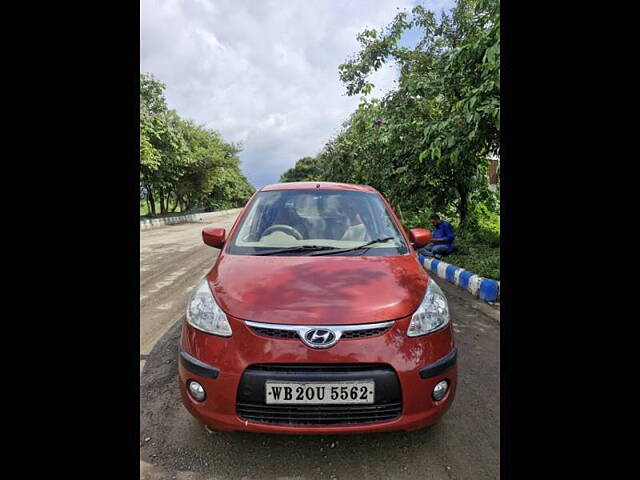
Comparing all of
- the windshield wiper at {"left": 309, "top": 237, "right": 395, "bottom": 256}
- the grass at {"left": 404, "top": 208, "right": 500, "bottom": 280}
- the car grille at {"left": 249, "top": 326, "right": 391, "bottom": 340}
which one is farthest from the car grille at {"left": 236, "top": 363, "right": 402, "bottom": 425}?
the grass at {"left": 404, "top": 208, "right": 500, "bottom": 280}

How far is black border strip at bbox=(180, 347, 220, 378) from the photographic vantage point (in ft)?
5.44

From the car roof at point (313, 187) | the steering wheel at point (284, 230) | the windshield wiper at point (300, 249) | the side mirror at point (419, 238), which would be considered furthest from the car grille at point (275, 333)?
the car roof at point (313, 187)

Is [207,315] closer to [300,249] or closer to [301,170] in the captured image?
[300,249]

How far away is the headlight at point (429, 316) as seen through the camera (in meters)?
1.76

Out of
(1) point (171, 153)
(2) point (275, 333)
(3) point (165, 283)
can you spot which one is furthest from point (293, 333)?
(1) point (171, 153)

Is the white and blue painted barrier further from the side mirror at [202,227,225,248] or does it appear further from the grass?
the side mirror at [202,227,225,248]

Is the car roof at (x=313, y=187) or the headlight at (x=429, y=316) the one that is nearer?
the headlight at (x=429, y=316)

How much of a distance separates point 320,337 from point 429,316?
0.62m

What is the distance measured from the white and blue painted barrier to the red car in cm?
288

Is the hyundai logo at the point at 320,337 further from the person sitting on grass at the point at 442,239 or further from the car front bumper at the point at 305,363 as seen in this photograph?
the person sitting on grass at the point at 442,239

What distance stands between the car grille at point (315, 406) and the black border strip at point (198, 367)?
151 mm
